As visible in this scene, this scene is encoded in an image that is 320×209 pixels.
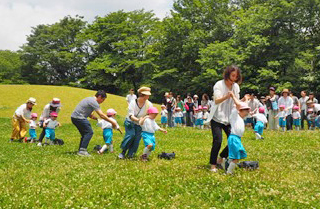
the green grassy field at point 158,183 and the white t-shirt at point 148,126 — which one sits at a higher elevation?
the white t-shirt at point 148,126

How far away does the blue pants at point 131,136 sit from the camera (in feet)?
35.7

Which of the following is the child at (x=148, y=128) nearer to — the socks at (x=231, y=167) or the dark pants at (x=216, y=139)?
the dark pants at (x=216, y=139)

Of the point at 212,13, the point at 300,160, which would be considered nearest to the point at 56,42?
the point at 212,13

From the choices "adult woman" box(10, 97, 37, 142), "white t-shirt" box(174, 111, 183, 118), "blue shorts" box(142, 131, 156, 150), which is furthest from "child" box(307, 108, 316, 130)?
"adult woman" box(10, 97, 37, 142)

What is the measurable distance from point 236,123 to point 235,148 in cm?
72

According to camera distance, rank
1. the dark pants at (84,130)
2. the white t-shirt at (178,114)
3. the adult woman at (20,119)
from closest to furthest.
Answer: the dark pants at (84,130), the adult woman at (20,119), the white t-shirt at (178,114)

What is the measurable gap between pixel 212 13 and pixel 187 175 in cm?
5370

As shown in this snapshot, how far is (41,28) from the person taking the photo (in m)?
89.8

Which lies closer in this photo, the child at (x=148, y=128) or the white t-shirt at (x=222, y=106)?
the white t-shirt at (x=222, y=106)

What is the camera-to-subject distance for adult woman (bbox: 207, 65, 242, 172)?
8.57 meters

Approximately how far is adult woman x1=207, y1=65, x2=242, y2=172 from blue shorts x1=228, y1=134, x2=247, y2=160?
467 millimetres

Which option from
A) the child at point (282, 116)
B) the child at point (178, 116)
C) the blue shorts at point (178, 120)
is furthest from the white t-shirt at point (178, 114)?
the child at point (282, 116)

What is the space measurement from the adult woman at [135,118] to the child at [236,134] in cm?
341

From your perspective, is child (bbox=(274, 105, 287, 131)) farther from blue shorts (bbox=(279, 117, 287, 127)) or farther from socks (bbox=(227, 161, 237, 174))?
socks (bbox=(227, 161, 237, 174))
